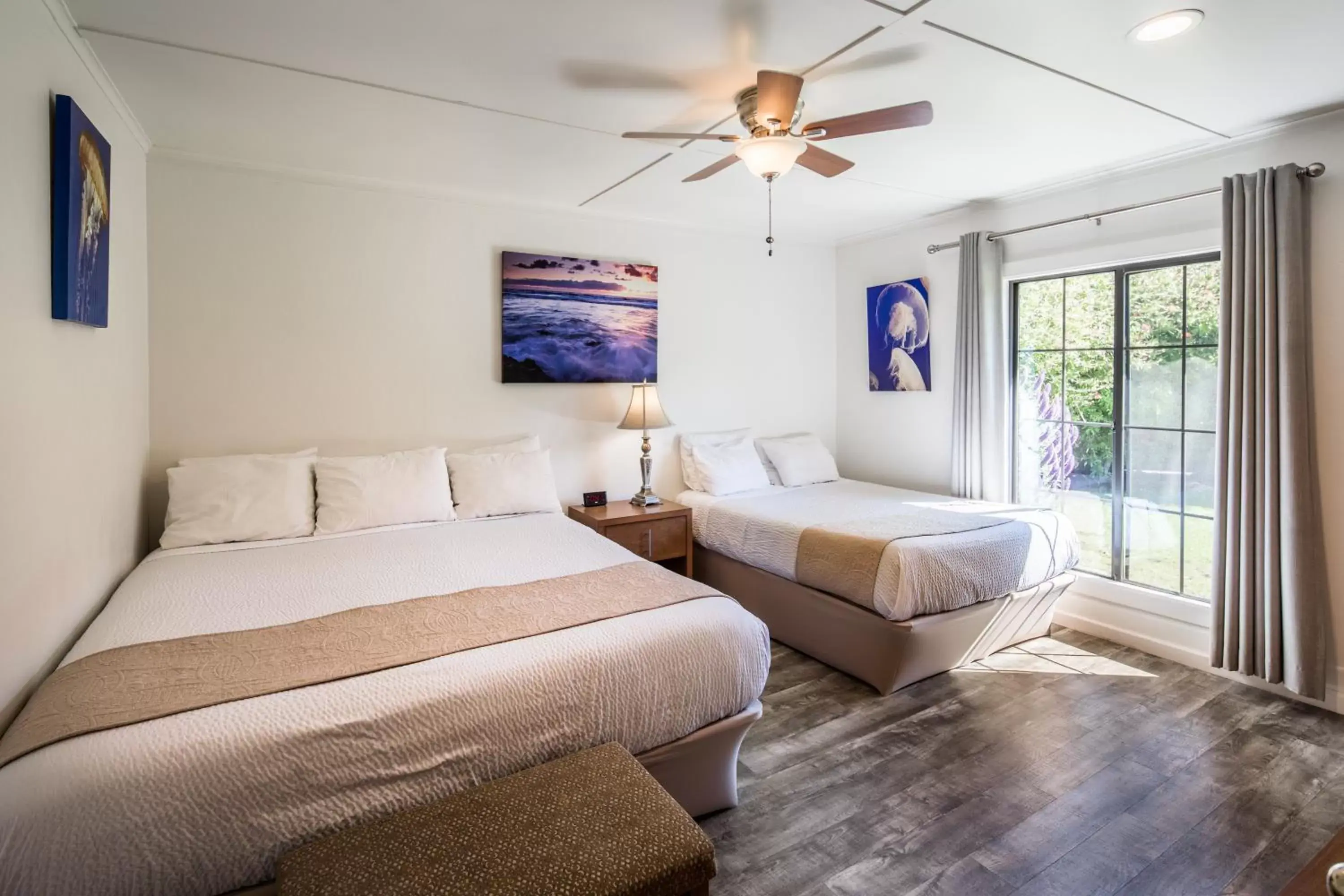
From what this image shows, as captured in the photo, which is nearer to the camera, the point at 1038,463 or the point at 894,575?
the point at 894,575

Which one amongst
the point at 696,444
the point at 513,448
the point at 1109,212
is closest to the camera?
the point at 1109,212

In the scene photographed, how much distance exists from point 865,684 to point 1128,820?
1093 mm

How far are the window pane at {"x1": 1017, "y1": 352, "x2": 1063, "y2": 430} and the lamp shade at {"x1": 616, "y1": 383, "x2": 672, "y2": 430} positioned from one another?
7.00ft

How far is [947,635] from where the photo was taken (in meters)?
2.97

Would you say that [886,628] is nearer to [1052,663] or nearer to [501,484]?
[1052,663]

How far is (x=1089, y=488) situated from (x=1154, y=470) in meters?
0.34

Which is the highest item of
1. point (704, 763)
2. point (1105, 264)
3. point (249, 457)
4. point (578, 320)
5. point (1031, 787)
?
point (1105, 264)

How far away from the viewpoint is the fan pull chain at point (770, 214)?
3.38 m

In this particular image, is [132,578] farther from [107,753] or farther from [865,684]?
[865,684]

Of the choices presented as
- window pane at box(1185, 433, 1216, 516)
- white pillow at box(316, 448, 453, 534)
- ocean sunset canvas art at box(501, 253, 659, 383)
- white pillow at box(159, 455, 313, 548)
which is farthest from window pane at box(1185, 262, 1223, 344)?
white pillow at box(159, 455, 313, 548)

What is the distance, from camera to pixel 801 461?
4469mm

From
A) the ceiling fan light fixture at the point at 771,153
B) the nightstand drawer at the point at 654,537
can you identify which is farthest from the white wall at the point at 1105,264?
the ceiling fan light fixture at the point at 771,153

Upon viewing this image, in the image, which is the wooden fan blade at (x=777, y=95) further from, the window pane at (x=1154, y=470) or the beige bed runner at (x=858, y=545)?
the window pane at (x=1154, y=470)

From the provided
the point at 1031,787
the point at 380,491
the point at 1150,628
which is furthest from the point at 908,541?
the point at 380,491
